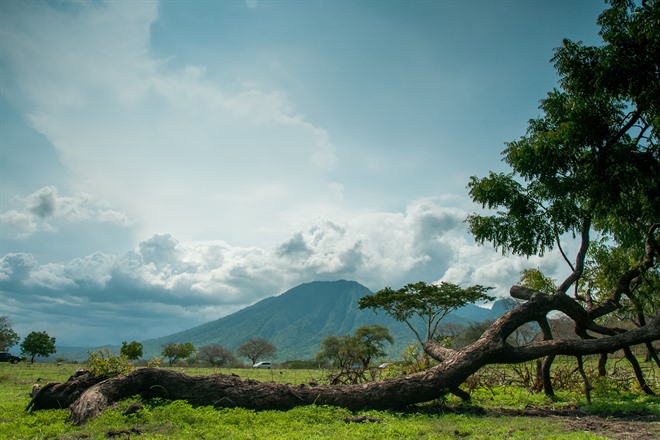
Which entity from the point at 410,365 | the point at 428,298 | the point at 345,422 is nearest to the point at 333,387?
the point at 345,422

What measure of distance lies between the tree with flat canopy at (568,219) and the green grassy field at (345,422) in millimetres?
717

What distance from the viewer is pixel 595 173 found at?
1516cm

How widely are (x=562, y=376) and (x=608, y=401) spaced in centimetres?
412

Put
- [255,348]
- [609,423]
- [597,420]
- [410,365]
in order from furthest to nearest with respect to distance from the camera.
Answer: [255,348] < [410,365] < [597,420] < [609,423]

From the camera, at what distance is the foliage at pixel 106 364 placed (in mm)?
13562

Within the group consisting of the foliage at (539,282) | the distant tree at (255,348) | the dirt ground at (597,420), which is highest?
the foliage at (539,282)

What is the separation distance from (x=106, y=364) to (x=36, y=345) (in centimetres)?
7943

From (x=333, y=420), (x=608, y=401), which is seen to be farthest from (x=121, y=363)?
(x=608, y=401)

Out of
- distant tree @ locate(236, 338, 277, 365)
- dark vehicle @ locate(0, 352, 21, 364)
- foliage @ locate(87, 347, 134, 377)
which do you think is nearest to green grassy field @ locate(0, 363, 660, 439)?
foliage @ locate(87, 347, 134, 377)

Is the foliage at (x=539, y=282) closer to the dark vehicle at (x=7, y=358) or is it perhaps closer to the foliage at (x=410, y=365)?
the foliage at (x=410, y=365)

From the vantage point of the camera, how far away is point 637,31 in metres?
13.2

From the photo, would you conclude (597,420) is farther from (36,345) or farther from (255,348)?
(255,348)

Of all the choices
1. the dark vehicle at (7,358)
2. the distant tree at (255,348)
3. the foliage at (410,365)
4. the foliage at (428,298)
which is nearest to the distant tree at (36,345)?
the dark vehicle at (7,358)

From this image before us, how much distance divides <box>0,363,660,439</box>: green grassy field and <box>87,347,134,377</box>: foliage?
2.12 m
